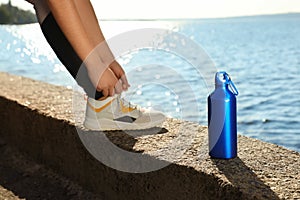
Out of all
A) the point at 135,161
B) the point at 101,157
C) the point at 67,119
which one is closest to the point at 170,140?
Result: the point at 135,161

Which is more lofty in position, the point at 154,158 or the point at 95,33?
the point at 95,33

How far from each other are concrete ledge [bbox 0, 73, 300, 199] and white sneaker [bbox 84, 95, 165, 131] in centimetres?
5

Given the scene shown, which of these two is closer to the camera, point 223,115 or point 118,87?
point 223,115

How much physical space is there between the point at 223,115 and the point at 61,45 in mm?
979

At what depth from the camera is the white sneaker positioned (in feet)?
9.87

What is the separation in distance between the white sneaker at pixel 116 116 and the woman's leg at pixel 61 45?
8cm

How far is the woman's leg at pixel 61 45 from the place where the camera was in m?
2.83

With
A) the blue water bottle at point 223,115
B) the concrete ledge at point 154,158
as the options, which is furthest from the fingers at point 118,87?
the blue water bottle at point 223,115

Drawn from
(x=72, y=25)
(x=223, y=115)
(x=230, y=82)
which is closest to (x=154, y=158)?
(x=223, y=115)

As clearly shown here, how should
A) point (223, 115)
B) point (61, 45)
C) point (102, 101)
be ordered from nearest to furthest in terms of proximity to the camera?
point (223, 115), point (61, 45), point (102, 101)

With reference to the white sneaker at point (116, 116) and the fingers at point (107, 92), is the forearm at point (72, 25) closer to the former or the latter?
the fingers at point (107, 92)

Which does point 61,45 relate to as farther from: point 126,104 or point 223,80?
point 223,80

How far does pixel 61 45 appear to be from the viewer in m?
2.87

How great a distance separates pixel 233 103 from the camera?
7.98 feet
